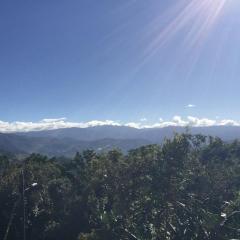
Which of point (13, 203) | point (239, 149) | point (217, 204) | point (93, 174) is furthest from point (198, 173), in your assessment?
point (239, 149)

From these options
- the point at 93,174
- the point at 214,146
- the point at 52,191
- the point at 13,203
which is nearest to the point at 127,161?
the point at 93,174

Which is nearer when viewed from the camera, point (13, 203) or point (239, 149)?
point (13, 203)

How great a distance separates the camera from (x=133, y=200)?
4375 cm

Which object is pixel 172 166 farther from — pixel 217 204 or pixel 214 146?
pixel 214 146

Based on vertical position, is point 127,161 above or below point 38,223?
above

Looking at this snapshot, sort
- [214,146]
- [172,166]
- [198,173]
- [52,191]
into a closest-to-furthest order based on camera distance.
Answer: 1. [172,166]
2. [198,173]
3. [52,191]
4. [214,146]

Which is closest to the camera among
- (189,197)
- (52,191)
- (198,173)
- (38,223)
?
(189,197)

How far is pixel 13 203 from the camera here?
2206 inches

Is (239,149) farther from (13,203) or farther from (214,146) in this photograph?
(13,203)

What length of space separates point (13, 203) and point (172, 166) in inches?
865

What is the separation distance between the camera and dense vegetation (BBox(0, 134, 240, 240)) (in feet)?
120

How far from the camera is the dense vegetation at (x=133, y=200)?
3659 cm

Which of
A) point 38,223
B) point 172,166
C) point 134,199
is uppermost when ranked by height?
point 172,166

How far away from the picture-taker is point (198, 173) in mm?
49094
